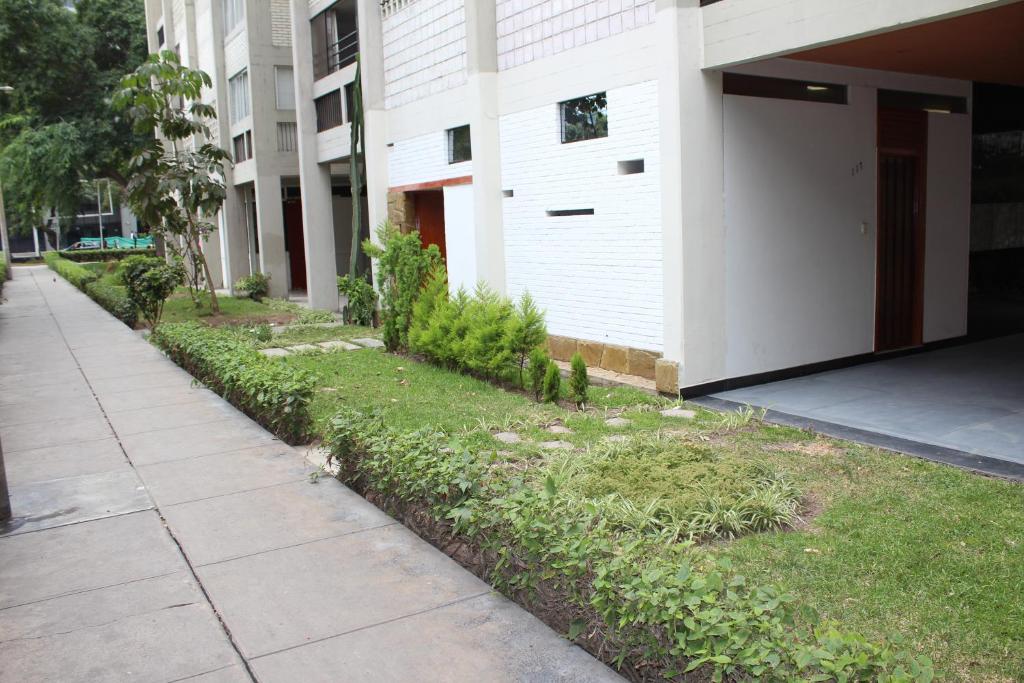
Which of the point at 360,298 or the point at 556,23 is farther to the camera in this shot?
the point at 360,298

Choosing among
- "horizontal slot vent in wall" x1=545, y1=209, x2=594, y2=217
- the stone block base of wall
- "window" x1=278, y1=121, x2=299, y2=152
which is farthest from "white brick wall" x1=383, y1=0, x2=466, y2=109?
"window" x1=278, y1=121, x2=299, y2=152

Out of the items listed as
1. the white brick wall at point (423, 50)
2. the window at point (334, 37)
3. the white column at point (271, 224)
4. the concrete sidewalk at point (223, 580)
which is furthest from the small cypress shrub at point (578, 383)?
the white column at point (271, 224)

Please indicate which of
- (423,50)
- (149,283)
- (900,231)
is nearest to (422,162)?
(423,50)

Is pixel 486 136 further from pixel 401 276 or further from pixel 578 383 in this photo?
pixel 578 383

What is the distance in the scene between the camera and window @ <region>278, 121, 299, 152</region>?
2253 centimetres

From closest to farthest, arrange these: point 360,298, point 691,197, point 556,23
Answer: point 691,197, point 556,23, point 360,298

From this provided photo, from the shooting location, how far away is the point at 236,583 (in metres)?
4.78

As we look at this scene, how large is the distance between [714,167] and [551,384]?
8.77 ft

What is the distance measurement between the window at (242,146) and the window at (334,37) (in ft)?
14.5

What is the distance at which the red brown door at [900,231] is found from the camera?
10.3 meters

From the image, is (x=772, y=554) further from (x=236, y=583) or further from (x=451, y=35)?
(x=451, y=35)

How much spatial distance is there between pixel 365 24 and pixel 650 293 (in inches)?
324

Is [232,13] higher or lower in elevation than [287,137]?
higher

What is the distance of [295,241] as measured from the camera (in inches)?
1043
